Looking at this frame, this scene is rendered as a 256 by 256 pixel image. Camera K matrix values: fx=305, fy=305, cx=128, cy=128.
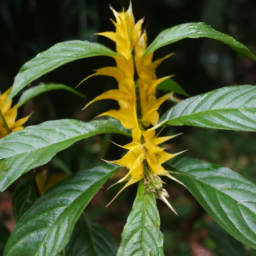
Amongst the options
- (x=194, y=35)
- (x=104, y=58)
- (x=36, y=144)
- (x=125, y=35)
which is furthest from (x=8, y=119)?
(x=104, y=58)

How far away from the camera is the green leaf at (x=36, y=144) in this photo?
470mm

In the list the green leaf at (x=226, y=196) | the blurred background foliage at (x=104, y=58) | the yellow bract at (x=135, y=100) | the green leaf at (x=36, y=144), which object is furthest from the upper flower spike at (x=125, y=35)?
the blurred background foliage at (x=104, y=58)

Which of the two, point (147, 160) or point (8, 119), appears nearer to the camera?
point (147, 160)

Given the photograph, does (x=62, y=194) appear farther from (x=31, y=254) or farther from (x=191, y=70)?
(x=191, y=70)

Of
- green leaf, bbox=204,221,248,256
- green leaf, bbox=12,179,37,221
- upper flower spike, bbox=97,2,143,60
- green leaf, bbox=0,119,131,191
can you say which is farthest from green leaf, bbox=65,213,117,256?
green leaf, bbox=204,221,248,256

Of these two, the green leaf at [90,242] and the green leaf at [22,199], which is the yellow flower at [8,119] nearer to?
the green leaf at [22,199]

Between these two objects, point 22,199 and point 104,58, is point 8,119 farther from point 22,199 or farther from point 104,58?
point 104,58

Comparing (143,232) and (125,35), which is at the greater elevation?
(125,35)

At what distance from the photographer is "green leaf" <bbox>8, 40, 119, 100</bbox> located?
0.49m

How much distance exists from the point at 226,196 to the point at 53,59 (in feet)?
1.23

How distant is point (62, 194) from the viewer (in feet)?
1.75

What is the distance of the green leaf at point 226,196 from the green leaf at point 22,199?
1.14 ft

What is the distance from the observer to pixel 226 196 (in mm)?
528

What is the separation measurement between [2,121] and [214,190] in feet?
1.42
